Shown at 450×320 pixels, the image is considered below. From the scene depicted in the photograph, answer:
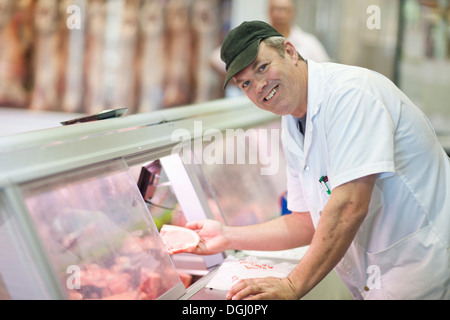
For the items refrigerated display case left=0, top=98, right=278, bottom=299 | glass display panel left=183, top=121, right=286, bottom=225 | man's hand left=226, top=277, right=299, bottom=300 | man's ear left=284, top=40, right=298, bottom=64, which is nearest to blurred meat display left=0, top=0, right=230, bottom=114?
glass display panel left=183, top=121, right=286, bottom=225

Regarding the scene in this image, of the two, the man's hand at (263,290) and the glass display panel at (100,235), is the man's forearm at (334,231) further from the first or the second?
the glass display panel at (100,235)

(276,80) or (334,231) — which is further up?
(276,80)

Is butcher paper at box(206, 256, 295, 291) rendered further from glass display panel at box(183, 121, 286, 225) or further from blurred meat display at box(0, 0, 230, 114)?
blurred meat display at box(0, 0, 230, 114)

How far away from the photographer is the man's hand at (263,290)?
4.09ft

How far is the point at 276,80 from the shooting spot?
1.43 meters

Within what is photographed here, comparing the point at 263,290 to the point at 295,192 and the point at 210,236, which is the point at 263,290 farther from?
the point at 295,192

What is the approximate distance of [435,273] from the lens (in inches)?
58.1

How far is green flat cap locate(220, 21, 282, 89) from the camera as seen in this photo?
138 centimetres

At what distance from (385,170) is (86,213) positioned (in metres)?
0.75

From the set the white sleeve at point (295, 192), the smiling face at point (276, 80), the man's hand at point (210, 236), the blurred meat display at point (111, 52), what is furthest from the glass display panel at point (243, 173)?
the blurred meat display at point (111, 52)

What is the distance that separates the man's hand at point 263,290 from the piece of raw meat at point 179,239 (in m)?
0.35

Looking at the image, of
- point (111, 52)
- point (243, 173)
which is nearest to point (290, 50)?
point (243, 173)
